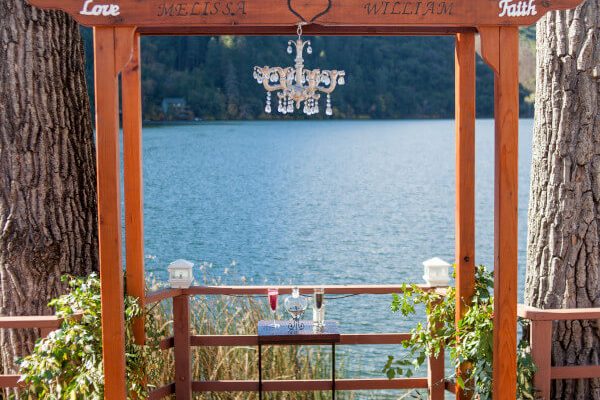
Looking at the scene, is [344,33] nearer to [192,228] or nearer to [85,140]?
[85,140]

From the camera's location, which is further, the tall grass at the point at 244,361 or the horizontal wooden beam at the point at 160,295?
the tall grass at the point at 244,361

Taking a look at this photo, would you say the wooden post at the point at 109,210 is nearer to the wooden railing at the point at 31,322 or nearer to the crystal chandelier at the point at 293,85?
the wooden railing at the point at 31,322

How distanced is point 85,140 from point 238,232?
1178 centimetres

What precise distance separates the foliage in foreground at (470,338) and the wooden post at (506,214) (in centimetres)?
14

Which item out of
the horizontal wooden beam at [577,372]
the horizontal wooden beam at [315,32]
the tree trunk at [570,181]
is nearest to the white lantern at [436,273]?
the tree trunk at [570,181]

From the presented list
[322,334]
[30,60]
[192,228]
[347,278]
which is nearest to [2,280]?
[30,60]

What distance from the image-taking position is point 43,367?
3594 mm

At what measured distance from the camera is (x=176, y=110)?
3400 centimetres

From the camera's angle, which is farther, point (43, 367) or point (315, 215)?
point (315, 215)

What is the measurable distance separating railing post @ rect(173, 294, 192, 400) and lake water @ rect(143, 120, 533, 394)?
5.93 feet

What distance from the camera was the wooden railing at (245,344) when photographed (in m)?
4.20

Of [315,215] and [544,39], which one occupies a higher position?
[544,39]

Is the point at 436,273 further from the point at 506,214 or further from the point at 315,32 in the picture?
the point at 315,32

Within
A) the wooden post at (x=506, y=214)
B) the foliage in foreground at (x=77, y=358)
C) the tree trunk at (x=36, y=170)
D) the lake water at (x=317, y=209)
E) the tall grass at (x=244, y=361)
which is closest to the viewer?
the wooden post at (x=506, y=214)
